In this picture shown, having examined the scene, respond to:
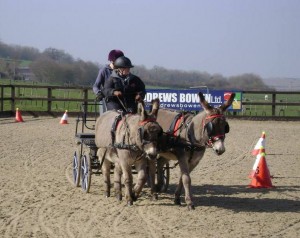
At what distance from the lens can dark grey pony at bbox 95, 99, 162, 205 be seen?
8398 millimetres

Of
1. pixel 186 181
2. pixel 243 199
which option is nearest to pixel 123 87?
pixel 186 181

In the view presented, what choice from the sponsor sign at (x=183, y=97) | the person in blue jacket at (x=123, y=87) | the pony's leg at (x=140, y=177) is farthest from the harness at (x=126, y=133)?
the sponsor sign at (x=183, y=97)

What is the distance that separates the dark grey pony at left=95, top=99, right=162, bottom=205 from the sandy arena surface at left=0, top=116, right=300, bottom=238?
1.28 feet

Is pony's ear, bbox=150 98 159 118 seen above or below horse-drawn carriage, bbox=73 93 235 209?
above

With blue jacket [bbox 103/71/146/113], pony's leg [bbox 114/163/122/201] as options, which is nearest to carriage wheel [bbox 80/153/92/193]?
pony's leg [bbox 114/163/122/201]

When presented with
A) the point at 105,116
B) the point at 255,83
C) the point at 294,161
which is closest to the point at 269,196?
the point at 105,116

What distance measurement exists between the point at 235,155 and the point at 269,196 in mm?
5758

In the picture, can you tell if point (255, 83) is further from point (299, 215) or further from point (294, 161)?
point (299, 215)

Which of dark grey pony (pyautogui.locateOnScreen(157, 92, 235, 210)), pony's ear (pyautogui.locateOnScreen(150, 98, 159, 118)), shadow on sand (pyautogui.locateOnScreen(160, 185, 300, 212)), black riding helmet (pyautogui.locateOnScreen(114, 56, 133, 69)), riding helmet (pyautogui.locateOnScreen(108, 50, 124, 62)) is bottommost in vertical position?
shadow on sand (pyautogui.locateOnScreen(160, 185, 300, 212))

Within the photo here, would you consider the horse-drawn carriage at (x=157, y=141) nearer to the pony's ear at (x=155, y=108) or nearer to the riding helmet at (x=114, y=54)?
the pony's ear at (x=155, y=108)

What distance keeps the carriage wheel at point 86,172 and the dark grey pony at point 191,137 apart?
4.51 ft

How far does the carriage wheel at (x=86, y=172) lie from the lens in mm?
9961

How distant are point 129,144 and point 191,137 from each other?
3.02 ft

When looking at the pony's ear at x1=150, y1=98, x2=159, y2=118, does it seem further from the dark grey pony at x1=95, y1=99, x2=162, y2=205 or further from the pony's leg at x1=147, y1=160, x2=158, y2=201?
the pony's leg at x1=147, y1=160, x2=158, y2=201
